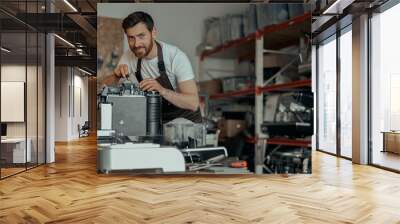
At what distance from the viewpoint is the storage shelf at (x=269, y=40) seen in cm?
544

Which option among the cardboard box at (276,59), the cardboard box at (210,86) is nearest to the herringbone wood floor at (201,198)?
the cardboard box at (210,86)

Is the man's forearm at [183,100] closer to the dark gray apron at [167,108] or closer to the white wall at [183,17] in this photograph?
the dark gray apron at [167,108]

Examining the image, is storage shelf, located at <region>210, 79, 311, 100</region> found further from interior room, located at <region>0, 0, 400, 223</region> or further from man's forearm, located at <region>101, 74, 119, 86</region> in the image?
man's forearm, located at <region>101, 74, 119, 86</region>

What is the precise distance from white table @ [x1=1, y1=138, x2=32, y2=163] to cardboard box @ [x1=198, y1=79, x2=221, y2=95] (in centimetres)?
302

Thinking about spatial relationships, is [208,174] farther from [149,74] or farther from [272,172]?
[149,74]

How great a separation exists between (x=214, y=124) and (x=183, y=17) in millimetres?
1624

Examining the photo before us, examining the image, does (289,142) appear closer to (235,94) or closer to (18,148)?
(235,94)

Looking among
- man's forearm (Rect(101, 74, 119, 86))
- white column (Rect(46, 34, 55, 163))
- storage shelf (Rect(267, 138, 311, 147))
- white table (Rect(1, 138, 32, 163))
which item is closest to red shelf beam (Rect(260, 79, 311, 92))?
storage shelf (Rect(267, 138, 311, 147))

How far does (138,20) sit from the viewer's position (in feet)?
18.4

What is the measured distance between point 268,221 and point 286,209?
0.48 m

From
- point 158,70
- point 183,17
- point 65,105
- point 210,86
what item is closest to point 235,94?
point 210,86

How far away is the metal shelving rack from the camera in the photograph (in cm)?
544

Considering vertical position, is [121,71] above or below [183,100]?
above

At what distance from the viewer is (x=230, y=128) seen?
552 centimetres
